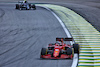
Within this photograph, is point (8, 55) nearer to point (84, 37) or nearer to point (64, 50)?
point (64, 50)

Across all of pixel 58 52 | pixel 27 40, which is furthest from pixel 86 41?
pixel 58 52

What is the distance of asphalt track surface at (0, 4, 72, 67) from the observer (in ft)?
38.4

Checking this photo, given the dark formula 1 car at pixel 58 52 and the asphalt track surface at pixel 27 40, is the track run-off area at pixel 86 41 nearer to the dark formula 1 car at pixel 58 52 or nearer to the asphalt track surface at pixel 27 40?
the dark formula 1 car at pixel 58 52

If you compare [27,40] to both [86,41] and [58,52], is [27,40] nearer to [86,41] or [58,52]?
[86,41]

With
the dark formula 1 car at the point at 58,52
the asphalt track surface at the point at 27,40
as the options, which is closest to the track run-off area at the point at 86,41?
the dark formula 1 car at the point at 58,52

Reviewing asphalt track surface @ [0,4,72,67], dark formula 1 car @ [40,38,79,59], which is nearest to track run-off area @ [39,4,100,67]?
dark formula 1 car @ [40,38,79,59]

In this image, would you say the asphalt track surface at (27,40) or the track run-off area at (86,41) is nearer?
the asphalt track surface at (27,40)

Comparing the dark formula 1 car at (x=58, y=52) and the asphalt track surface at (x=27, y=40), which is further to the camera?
the dark formula 1 car at (x=58, y=52)

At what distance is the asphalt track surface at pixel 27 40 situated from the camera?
11703 millimetres

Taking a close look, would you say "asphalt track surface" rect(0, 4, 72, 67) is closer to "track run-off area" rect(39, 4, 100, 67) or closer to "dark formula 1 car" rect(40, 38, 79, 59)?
"dark formula 1 car" rect(40, 38, 79, 59)

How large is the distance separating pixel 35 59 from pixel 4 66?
5.48 ft

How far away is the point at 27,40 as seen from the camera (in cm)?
1623

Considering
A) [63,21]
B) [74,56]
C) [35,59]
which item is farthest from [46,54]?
[63,21]

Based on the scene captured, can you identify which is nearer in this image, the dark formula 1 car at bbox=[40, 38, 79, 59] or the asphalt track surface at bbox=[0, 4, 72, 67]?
the asphalt track surface at bbox=[0, 4, 72, 67]
